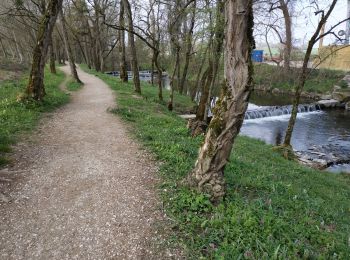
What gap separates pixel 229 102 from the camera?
168 inches

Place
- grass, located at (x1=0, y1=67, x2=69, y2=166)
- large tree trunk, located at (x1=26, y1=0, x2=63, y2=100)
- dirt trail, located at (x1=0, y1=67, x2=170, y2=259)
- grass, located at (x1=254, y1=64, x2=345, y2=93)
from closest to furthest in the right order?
dirt trail, located at (x1=0, y1=67, x2=170, y2=259) → grass, located at (x1=0, y1=67, x2=69, y2=166) → large tree trunk, located at (x1=26, y1=0, x2=63, y2=100) → grass, located at (x1=254, y1=64, x2=345, y2=93)

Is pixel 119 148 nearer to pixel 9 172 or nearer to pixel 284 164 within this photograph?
pixel 9 172

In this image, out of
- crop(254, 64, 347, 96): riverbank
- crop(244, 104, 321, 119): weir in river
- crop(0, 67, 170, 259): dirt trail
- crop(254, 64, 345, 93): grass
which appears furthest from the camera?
crop(254, 64, 345, 93): grass

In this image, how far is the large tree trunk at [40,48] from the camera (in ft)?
32.9

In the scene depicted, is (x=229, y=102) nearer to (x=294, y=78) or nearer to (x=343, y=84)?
(x=343, y=84)

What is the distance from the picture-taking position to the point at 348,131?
17.7 metres

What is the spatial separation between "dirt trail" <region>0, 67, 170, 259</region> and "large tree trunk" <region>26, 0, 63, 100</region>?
Answer: 332 cm

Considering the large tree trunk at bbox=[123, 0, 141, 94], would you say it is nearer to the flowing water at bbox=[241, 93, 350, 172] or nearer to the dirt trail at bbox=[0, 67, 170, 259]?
the flowing water at bbox=[241, 93, 350, 172]

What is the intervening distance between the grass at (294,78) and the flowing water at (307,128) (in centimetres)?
713

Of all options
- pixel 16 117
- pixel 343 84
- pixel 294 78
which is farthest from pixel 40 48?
pixel 294 78

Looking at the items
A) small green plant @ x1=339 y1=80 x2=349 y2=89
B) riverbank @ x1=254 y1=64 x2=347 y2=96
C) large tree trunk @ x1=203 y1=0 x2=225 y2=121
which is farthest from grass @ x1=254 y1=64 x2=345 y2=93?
large tree trunk @ x1=203 y1=0 x2=225 y2=121

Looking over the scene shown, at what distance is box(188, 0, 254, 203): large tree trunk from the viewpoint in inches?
156

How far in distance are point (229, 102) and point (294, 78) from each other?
104 feet

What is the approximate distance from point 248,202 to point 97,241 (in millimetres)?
2315
